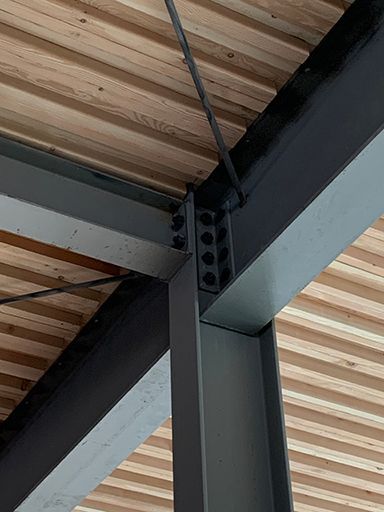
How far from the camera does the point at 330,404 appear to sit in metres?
4.79

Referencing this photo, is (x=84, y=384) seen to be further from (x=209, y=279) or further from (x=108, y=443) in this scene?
(x=209, y=279)

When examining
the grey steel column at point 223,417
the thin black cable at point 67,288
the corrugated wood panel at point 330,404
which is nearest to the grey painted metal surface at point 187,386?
the grey steel column at point 223,417

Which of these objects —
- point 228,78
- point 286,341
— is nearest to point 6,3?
point 228,78

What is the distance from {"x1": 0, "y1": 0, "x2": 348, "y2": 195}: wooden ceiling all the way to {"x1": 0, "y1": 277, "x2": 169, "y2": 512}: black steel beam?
0.59 meters

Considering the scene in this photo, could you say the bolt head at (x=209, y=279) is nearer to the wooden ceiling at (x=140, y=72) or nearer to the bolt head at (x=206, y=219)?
the bolt head at (x=206, y=219)

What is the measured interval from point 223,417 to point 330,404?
173cm

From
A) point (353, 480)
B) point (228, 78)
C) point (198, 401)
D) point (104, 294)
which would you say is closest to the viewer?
point (198, 401)

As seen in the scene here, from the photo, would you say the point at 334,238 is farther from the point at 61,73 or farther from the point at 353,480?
the point at 353,480

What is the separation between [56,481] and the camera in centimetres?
425

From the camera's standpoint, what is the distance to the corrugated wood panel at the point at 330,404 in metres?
4.25

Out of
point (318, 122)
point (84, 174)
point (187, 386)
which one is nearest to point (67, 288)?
point (84, 174)

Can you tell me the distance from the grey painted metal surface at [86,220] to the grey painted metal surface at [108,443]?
0.40 meters

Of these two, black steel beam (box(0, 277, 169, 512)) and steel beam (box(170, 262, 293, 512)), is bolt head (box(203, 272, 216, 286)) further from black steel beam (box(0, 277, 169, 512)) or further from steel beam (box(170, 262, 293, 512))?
black steel beam (box(0, 277, 169, 512))

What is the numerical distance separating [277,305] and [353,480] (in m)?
2.14
